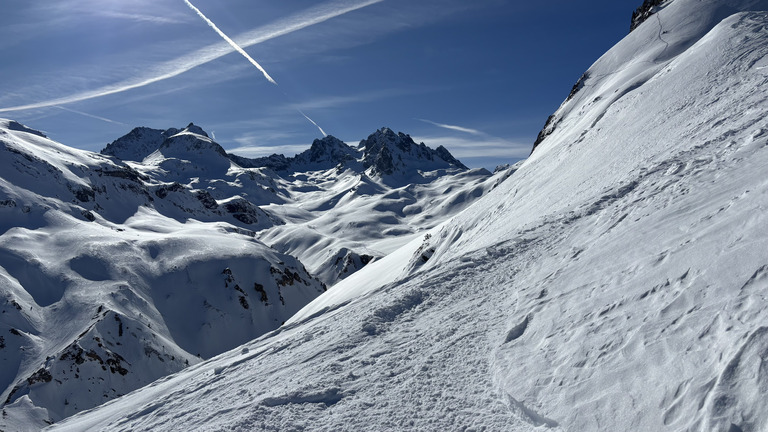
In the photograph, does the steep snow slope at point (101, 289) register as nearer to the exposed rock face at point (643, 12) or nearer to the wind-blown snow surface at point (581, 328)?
the wind-blown snow surface at point (581, 328)

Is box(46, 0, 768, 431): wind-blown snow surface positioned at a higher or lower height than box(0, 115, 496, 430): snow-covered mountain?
lower

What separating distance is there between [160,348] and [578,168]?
168ft

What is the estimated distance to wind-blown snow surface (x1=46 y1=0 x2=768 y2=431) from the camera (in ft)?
20.3

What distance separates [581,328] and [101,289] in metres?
65.9

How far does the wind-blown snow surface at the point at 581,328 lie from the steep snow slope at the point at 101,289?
40.4 meters

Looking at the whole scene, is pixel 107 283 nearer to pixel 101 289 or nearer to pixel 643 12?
pixel 101 289

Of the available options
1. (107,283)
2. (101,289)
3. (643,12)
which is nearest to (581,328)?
(643,12)

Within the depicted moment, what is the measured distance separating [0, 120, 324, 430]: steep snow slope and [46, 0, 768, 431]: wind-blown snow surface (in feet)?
132

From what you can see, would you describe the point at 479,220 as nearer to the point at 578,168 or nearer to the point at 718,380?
the point at 578,168

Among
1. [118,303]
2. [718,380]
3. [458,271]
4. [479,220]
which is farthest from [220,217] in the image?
[718,380]

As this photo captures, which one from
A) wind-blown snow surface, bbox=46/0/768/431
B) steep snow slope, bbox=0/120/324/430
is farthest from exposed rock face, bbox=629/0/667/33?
steep snow slope, bbox=0/120/324/430

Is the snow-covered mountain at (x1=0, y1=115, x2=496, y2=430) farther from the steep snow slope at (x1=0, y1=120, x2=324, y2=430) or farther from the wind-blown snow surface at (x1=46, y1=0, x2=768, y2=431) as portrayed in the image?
the wind-blown snow surface at (x1=46, y1=0, x2=768, y2=431)

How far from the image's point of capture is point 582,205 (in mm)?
14375

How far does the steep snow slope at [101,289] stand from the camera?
158ft
